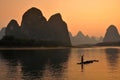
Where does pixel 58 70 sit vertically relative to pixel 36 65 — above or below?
below

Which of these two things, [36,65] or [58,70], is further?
[36,65]

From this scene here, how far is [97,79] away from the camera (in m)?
51.5

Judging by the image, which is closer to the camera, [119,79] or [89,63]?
[119,79]

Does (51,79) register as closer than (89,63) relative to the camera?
Yes

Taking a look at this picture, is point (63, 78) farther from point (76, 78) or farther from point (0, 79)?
point (0, 79)

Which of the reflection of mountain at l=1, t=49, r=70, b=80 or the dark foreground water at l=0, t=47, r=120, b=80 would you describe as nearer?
the dark foreground water at l=0, t=47, r=120, b=80

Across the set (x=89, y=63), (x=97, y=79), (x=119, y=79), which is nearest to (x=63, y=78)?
(x=97, y=79)

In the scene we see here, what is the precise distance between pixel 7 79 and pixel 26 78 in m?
3.16

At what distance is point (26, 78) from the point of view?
51719 millimetres

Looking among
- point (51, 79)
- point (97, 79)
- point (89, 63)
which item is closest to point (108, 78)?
point (97, 79)

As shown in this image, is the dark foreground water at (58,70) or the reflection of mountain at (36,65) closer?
the dark foreground water at (58,70)

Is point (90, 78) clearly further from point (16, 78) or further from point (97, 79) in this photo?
point (16, 78)

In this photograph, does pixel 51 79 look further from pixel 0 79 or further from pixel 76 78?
pixel 0 79

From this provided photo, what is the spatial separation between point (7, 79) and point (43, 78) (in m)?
5.88
